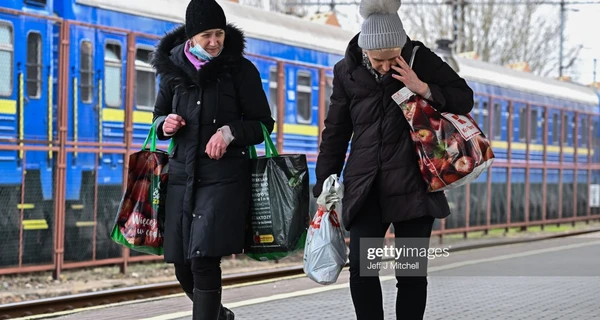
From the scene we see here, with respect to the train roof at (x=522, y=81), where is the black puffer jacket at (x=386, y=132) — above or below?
below

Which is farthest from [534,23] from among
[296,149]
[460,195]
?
[296,149]

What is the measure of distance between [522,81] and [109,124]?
15.0 metres

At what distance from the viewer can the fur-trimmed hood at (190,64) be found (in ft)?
18.8

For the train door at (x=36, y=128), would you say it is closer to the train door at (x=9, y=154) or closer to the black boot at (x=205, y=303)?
the train door at (x=9, y=154)

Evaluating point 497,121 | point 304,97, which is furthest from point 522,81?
point 304,97

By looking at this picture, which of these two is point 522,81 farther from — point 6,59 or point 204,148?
point 204,148

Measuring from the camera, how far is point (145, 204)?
19.6 feet

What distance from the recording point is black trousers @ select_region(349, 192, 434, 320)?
212 inches

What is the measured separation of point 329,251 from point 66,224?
6756mm

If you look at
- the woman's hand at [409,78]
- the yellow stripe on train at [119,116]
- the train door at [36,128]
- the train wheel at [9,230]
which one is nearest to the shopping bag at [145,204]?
the woman's hand at [409,78]

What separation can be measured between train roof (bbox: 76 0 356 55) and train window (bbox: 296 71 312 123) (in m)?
0.61

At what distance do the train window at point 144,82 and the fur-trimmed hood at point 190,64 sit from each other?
7208 millimetres

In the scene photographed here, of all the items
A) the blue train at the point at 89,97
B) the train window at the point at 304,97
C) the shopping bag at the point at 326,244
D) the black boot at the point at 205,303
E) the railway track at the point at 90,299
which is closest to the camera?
the shopping bag at the point at 326,244

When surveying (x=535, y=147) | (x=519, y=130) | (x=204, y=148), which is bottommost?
(x=204, y=148)
